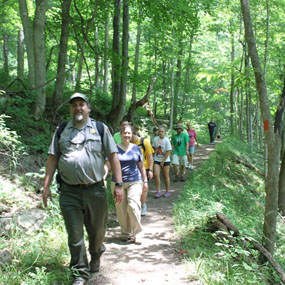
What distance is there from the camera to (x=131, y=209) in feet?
17.6

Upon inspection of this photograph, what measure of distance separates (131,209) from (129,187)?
0.40m

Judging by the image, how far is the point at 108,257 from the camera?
493 centimetres

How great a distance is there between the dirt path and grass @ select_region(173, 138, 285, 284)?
23cm

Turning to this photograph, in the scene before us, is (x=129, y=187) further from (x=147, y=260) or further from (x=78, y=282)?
(x=78, y=282)

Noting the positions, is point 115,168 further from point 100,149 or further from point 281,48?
point 281,48

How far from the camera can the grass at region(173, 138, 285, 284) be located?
13.9ft

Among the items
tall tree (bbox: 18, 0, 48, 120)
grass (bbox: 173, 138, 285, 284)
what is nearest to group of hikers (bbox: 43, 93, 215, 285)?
grass (bbox: 173, 138, 285, 284)

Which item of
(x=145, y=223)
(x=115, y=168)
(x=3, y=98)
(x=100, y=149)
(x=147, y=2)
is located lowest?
(x=145, y=223)

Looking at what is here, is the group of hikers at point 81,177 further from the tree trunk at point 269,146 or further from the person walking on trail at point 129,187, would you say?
the tree trunk at point 269,146

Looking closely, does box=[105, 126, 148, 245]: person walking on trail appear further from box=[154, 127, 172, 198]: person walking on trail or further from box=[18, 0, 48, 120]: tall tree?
box=[18, 0, 48, 120]: tall tree

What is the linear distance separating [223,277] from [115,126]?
376 inches

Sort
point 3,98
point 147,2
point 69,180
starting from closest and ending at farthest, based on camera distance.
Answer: point 69,180
point 3,98
point 147,2

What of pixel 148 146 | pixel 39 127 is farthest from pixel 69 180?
pixel 39 127

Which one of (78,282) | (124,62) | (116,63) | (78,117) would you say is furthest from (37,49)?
(78,282)
